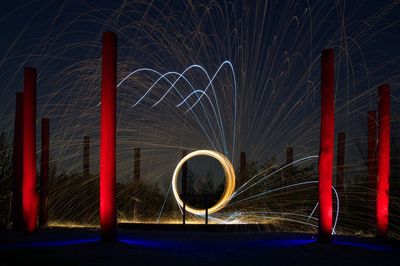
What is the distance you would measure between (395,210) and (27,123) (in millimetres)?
12915

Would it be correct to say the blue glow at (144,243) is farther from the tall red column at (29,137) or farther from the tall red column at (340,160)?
the tall red column at (340,160)

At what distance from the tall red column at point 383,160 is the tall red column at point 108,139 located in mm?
6554

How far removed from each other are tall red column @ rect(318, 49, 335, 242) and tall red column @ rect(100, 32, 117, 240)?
4119 mm

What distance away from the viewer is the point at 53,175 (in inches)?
807

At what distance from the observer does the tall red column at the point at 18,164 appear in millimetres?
14570

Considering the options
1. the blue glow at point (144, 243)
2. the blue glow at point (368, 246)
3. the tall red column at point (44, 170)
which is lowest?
the blue glow at point (368, 246)

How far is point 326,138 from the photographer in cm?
1144

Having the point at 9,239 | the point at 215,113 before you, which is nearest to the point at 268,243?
the point at 9,239

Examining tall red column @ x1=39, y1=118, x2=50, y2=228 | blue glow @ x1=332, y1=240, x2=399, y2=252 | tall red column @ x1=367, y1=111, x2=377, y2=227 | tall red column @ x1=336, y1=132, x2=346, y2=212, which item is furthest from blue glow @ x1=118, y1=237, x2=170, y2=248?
tall red column @ x1=336, y1=132, x2=346, y2=212

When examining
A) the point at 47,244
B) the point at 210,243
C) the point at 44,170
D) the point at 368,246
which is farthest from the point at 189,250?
the point at 44,170

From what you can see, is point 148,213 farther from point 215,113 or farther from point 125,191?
point 215,113

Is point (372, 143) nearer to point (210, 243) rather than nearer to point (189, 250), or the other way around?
point (210, 243)

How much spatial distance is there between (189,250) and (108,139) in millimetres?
2585

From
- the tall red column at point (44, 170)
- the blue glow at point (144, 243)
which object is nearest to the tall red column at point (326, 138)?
the blue glow at point (144, 243)
